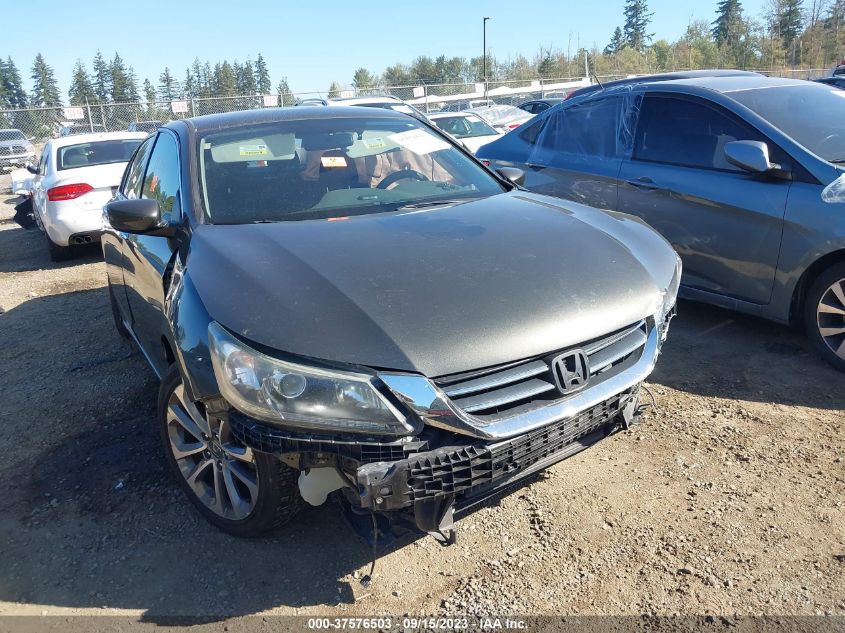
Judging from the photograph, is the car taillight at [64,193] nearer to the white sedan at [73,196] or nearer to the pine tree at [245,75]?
the white sedan at [73,196]

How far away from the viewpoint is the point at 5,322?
6.31m

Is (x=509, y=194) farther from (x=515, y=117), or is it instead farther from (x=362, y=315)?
(x=515, y=117)

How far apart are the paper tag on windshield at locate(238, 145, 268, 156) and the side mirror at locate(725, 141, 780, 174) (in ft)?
9.40

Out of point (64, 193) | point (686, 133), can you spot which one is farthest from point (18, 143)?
point (686, 133)

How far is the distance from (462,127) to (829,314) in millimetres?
10961

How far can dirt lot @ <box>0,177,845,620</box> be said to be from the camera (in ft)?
7.95

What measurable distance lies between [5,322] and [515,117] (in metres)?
15.9

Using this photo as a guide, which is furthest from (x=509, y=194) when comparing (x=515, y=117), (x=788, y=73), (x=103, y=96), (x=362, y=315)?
(x=103, y=96)

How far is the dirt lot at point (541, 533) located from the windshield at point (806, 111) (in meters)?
1.44

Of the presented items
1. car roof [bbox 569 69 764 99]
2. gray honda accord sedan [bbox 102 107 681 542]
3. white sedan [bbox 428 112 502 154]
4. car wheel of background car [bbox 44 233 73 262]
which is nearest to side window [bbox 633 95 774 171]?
car roof [bbox 569 69 764 99]

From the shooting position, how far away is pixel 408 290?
2.39 meters

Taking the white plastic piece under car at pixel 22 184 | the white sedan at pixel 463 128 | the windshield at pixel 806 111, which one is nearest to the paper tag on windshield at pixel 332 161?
the windshield at pixel 806 111

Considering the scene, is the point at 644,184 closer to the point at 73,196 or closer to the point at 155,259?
the point at 155,259

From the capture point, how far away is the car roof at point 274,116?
3650 mm
